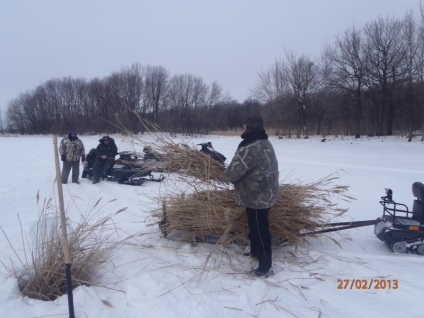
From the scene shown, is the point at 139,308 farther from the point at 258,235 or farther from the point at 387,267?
the point at 387,267

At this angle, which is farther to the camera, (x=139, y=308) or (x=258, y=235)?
(x=258, y=235)

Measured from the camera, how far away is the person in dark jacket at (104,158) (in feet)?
34.4

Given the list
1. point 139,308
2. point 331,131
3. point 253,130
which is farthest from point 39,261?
point 331,131

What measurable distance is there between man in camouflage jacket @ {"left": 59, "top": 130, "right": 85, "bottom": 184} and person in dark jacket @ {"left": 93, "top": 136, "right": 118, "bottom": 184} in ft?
1.86

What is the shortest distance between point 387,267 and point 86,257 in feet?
13.0

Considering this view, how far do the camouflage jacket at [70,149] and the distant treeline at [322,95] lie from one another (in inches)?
266

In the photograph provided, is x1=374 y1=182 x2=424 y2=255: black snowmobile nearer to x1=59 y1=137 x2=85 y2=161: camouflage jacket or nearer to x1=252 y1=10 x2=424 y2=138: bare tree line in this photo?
x1=59 y1=137 x2=85 y2=161: camouflage jacket

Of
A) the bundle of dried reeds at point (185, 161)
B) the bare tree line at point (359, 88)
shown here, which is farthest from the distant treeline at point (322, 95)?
the bundle of dried reeds at point (185, 161)

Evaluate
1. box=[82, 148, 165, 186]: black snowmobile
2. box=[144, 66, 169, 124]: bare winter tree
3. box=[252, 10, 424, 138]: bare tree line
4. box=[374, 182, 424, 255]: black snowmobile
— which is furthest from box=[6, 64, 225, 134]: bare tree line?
box=[374, 182, 424, 255]: black snowmobile

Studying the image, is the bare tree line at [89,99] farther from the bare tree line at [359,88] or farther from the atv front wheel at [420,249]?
the atv front wheel at [420,249]

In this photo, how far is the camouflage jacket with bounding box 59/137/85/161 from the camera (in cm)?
991

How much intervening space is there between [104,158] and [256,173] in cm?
771

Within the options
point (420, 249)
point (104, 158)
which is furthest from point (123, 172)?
point (420, 249)

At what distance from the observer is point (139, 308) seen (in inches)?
128
